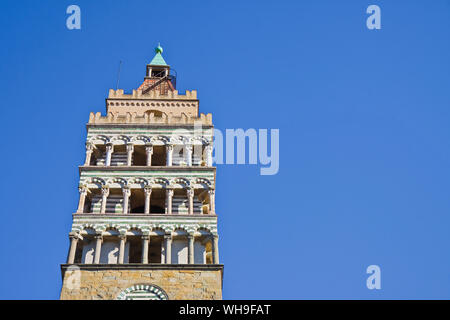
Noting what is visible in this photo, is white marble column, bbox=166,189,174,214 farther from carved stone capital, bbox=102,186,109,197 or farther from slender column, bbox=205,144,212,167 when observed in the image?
carved stone capital, bbox=102,186,109,197

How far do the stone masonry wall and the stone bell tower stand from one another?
0.12ft

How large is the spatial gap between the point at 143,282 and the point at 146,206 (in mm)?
3641

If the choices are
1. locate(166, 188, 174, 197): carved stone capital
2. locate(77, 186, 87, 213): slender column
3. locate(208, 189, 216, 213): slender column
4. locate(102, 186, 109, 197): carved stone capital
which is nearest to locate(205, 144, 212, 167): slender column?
locate(208, 189, 216, 213): slender column

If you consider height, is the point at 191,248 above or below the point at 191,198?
below

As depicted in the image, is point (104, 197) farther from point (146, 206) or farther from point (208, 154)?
point (208, 154)

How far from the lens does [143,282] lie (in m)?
27.8

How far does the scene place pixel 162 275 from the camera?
28016 mm

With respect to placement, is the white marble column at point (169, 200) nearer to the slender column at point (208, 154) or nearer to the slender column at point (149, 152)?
the slender column at point (149, 152)

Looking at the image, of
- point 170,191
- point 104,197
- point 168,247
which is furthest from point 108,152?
point 168,247

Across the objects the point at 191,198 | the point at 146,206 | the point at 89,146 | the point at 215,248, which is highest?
the point at 89,146

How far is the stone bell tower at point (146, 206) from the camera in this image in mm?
27875
